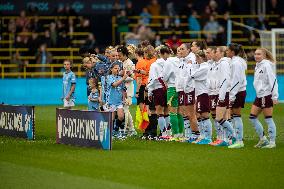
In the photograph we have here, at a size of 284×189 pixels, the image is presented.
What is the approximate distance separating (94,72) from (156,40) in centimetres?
1546

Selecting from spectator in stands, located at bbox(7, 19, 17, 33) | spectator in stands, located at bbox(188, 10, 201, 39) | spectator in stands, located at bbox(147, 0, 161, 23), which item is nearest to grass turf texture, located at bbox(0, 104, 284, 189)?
spectator in stands, located at bbox(7, 19, 17, 33)

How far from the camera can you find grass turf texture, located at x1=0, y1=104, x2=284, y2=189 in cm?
1534

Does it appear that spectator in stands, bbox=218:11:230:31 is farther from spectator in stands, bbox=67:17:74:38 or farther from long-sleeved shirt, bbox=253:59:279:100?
long-sleeved shirt, bbox=253:59:279:100

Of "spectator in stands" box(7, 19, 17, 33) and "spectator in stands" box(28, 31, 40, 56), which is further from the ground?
"spectator in stands" box(7, 19, 17, 33)

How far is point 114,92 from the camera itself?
22438 mm

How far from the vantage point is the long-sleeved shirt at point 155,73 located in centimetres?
2208

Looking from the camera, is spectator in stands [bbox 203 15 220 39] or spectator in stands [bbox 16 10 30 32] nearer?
spectator in stands [bbox 16 10 30 32]

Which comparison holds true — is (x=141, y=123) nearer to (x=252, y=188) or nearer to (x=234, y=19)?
(x=252, y=188)

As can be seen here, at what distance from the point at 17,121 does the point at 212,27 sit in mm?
20146

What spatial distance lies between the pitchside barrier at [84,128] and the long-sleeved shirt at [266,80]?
10.6 ft

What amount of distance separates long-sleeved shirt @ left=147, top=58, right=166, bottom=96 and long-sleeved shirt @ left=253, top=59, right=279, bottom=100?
2.82 meters

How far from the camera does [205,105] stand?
21078mm

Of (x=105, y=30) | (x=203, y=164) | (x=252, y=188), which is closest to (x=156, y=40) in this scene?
(x=105, y=30)

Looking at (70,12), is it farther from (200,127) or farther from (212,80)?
(212,80)
